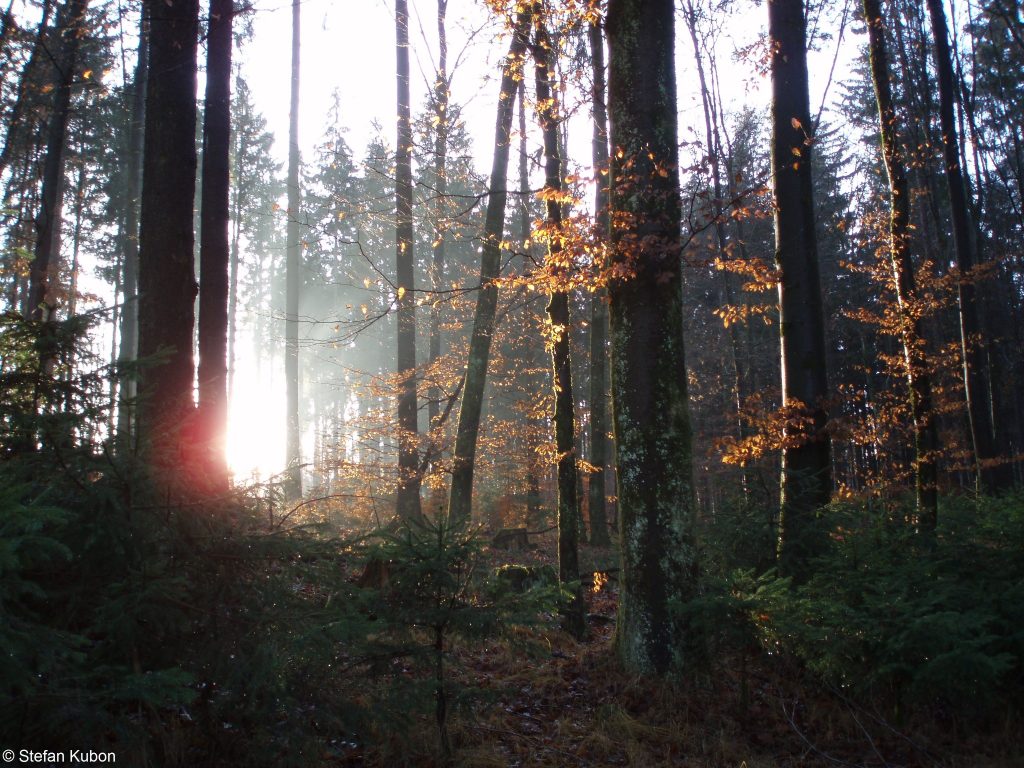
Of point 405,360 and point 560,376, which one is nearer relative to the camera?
point 560,376

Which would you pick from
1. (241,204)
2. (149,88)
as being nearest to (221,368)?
(149,88)

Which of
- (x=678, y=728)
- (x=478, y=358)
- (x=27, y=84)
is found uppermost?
(x=27, y=84)

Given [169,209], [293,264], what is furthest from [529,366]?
[169,209]

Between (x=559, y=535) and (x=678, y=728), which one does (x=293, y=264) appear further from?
(x=678, y=728)

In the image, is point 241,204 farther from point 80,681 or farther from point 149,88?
point 80,681

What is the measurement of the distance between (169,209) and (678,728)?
275 inches

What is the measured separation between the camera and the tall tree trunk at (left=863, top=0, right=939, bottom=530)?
8.76 meters

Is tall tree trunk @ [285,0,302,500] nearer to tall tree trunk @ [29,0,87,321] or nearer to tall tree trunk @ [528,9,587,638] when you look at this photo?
tall tree trunk @ [29,0,87,321]

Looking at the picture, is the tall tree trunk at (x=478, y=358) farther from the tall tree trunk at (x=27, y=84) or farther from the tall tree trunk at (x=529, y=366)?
the tall tree trunk at (x=27, y=84)

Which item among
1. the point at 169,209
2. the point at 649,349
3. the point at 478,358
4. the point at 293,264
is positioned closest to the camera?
the point at 649,349

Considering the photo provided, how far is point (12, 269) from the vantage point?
12586 mm

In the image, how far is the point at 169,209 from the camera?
6719 millimetres

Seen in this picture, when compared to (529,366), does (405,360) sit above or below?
below

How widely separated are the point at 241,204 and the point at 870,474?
31198mm
